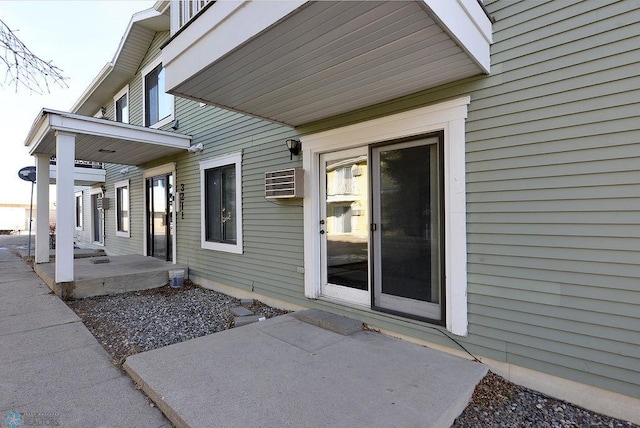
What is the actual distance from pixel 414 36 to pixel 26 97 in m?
3.56

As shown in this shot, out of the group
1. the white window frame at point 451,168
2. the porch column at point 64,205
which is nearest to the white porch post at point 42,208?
the porch column at point 64,205

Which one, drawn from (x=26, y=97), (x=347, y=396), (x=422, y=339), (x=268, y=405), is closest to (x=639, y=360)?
(x=422, y=339)

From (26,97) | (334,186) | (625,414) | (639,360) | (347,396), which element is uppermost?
(26,97)

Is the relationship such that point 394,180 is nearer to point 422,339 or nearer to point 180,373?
point 422,339

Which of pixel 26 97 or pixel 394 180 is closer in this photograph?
pixel 26 97

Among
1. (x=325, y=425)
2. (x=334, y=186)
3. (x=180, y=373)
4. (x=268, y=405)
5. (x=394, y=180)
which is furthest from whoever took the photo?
(x=334, y=186)

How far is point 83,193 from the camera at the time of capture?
1368 cm

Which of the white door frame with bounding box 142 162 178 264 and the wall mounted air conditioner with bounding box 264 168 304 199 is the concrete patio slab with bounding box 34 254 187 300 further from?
the wall mounted air conditioner with bounding box 264 168 304 199

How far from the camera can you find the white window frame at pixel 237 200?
5332 mm

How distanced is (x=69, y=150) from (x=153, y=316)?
9.54ft

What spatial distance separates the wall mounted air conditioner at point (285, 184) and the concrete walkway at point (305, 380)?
67.1 inches
